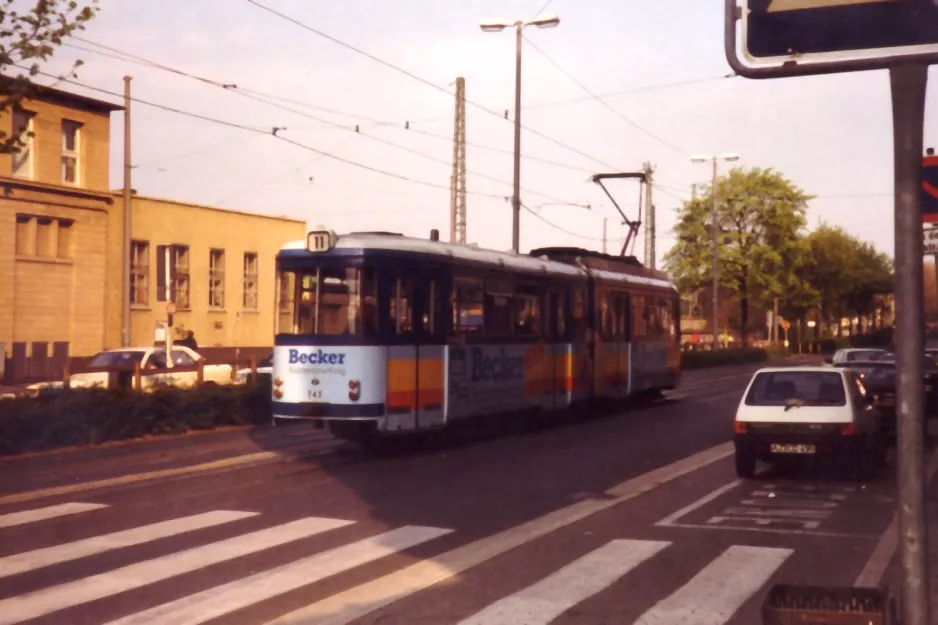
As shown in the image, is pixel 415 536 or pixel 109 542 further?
pixel 415 536

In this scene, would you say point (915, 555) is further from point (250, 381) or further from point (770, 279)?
point (770, 279)

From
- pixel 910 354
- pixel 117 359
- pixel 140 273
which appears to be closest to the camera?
pixel 910 354

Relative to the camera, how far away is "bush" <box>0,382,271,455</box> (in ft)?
59.4

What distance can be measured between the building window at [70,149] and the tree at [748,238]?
4226 centimetres

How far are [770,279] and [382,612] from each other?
226 ft

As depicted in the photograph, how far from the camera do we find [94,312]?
145 ft

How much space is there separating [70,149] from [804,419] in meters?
35.1

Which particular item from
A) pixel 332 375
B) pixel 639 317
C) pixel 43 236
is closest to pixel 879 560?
pixel 332 375

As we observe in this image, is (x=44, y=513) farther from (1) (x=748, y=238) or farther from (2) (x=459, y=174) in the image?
(1) (x=748, y=238)

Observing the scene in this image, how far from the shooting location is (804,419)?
1557cm

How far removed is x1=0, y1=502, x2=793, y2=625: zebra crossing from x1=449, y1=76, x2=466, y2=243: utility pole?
71.9 feet

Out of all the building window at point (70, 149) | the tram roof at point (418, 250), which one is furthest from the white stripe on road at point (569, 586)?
the building window at point (70, 149)

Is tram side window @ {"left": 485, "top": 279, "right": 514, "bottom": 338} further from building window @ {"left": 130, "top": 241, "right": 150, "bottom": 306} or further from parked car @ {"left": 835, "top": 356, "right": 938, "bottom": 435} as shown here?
building window @ {"left": 130, "top": 241, "right": 150, "bottom": 306}

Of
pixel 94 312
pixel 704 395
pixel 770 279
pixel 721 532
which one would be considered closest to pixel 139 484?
pixel 721 532
